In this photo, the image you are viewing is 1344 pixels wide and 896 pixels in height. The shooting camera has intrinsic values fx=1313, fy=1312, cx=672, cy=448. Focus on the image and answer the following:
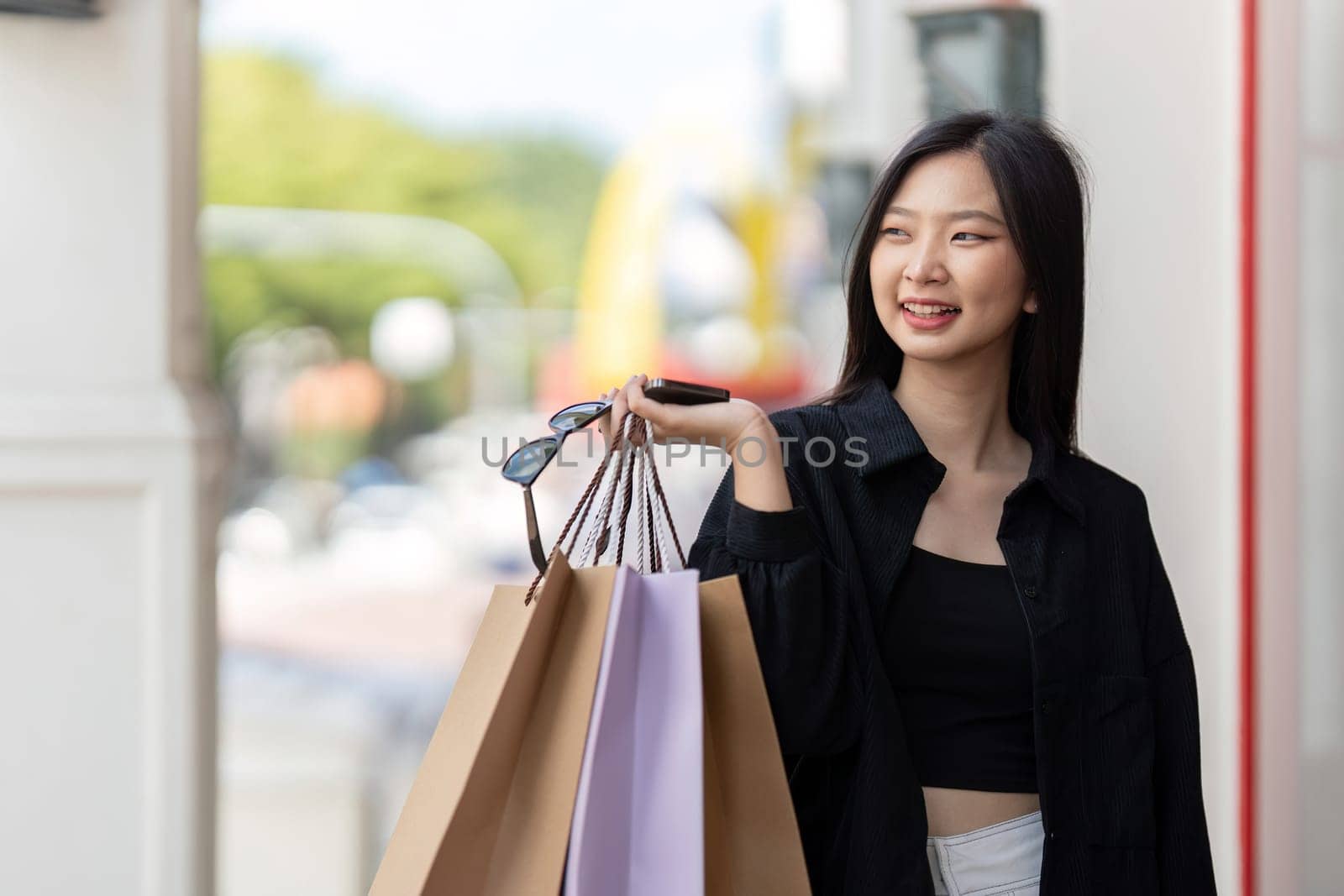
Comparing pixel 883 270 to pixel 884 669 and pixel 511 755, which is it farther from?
pixel 511 755

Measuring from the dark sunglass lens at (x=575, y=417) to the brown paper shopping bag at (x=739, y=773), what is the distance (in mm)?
238

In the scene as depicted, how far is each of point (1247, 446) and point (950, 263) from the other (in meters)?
1.19

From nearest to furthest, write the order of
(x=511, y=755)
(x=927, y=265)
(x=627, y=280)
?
(x=511, y=755)
(x=927, y=265)
(x=627, y=280)

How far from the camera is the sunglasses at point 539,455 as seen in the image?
145 centimetres

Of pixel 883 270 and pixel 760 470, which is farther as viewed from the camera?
pixel 883 270

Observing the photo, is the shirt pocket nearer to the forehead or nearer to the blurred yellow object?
the forehead

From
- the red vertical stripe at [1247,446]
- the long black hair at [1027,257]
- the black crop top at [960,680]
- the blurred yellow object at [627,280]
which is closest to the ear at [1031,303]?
the long black hair at [1027,257]

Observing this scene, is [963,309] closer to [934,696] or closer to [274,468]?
[934,696]

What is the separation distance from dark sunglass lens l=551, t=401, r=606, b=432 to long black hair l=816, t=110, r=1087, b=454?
0.46m

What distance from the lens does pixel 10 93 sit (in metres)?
2.23

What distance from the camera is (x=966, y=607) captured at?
1.69m

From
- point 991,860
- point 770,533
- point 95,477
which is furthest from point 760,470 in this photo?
point 95,477

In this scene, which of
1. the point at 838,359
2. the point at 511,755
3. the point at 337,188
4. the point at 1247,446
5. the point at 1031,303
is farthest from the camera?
the point at 337,188

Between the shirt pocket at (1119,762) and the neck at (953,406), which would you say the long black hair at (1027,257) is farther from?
the shirt pocket at (1119,762)
